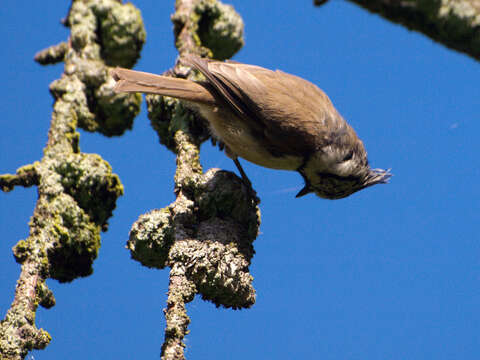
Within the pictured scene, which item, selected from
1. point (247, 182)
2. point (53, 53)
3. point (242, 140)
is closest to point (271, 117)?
point (242, 140)

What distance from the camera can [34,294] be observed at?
290 centimetres

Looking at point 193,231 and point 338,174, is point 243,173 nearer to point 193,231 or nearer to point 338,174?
point 338,174

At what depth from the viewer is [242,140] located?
12.0 ft

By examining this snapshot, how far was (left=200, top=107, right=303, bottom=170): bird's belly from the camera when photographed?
3611 mm

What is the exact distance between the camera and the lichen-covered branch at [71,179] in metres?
2.88

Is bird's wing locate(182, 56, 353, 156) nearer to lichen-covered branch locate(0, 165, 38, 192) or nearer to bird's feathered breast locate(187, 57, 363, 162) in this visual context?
bird's feathered breast locate(187, 57, 363, 162)

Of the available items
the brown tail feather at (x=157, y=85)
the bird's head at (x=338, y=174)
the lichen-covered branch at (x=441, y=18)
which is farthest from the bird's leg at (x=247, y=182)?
the lichen-covered branch at (x=441, y=18)

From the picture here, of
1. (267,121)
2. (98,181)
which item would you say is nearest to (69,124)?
(98,181)

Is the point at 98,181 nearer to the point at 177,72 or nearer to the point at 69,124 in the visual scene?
the point at 69,124

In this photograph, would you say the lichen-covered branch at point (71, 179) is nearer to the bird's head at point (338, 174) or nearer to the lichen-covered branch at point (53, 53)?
the lichen-covered branch at point (53, 53)

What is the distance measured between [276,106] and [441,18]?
1.74 m

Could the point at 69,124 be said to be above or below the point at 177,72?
below

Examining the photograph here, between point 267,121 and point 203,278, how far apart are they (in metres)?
1.17

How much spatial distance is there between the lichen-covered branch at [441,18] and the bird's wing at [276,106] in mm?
1677
